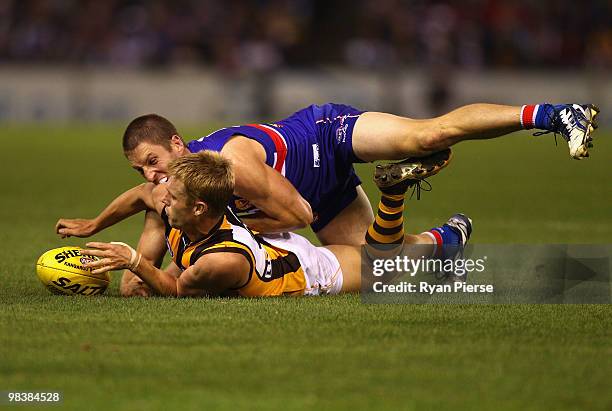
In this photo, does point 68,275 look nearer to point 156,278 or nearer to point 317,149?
point 156,278

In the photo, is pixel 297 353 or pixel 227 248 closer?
pixel 297 353

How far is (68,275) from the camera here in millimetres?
7242

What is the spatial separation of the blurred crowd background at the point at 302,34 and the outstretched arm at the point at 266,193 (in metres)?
20.9

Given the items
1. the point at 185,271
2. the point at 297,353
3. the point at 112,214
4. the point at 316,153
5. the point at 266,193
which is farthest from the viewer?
the point at 316,153

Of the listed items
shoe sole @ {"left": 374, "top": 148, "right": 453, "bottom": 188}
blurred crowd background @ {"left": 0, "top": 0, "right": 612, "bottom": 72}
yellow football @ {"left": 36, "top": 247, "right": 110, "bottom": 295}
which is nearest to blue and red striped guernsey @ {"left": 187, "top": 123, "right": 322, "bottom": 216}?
shoe sole @ {"left": 374, "top": 148, "right": 453, "bottom": 188}

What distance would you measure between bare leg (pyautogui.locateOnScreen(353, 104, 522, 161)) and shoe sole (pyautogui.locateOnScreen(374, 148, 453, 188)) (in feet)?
0.23

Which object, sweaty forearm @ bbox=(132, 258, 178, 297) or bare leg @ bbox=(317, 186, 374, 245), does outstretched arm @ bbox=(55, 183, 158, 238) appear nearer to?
sweaty forearm @ bbox=(132, 258, 178, 297)

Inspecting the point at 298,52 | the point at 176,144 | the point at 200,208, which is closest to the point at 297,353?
the point at 200,208

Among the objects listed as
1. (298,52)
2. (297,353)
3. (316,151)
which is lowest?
(297,353)

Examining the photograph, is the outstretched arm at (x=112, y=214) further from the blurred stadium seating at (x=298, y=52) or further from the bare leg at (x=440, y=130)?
the blurred stadium seating at (x=298, y=52)

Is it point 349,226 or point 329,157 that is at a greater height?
point 329,157

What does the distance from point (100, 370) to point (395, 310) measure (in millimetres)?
2079

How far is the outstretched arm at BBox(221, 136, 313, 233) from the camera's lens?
24.0 ft

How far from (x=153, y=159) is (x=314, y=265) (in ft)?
3.94
